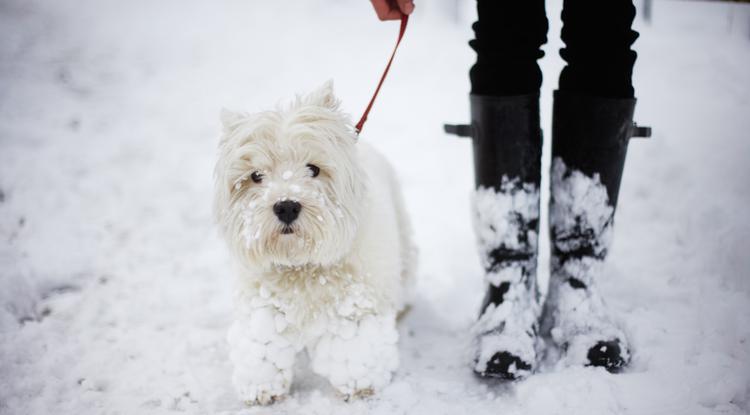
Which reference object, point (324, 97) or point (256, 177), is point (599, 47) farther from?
point (256, 177)

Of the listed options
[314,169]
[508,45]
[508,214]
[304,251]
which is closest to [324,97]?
[314,169]

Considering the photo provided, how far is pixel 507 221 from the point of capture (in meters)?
1.96

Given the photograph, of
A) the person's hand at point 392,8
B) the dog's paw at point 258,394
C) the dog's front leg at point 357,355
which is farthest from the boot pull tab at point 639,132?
the dog's paw at point 258,394

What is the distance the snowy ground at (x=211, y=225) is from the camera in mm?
1880

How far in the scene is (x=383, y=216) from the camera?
2.07 metres

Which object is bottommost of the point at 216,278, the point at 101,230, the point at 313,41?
the point at 216,278

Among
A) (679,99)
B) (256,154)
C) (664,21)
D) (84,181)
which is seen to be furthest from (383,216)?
(664,21)

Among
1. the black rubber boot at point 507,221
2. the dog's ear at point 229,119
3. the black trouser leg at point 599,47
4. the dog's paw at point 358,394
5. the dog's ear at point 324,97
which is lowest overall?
the dog's paw at point 358,394

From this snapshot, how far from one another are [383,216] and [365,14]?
6046mm

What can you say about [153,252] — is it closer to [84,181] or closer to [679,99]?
[84,181]

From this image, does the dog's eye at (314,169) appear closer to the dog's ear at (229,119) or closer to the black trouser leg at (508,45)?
the dog's ear at (229,119)

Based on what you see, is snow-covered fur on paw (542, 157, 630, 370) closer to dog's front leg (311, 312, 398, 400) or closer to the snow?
the snow

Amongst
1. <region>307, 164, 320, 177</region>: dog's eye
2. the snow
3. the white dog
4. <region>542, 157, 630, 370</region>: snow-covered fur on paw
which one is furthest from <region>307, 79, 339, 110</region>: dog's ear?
<region>542, 157, 630, 370</region>: snow-covered fur on paw

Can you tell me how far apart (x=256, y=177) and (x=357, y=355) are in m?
0.78
